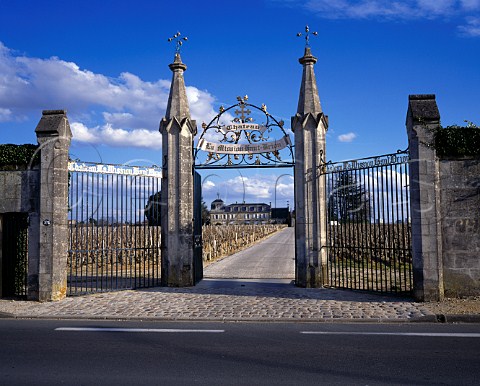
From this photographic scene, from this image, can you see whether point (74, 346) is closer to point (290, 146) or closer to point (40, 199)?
point (40, 199)

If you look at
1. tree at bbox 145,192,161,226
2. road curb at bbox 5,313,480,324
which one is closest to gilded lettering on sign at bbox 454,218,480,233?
road curb at bbox 5,313,480,324

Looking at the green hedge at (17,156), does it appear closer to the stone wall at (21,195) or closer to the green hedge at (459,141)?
the stone wall at (21,195)

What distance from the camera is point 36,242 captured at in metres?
12.1

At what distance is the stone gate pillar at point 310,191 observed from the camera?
43.5ft

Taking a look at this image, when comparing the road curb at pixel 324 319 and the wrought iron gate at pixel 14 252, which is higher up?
the wrought iron gate at pixel 14 252

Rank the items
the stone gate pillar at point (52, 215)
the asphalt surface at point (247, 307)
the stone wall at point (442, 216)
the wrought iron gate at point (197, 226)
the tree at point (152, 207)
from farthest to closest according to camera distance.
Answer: the wrought iron gate at point (197, 226)
the tree at point (152, 207)
the stone gate pillar at point (52, 215)
the stone wall at point (442, 216)
the asphalt surface at point (247, 307)

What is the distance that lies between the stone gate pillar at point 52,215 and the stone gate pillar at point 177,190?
2.84 m

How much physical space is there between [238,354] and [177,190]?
7.92 m

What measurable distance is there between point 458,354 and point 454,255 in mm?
4984

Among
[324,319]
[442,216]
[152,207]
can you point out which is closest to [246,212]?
[152,207]

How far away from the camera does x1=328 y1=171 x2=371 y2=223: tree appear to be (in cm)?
1258

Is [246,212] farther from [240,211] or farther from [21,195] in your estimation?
[21,195]

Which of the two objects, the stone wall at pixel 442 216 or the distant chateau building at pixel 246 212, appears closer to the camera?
the stone wall at pixel 442 216

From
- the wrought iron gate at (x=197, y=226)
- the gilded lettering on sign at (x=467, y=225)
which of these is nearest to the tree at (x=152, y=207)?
the wrought iron gate at (x=197, y=226)
